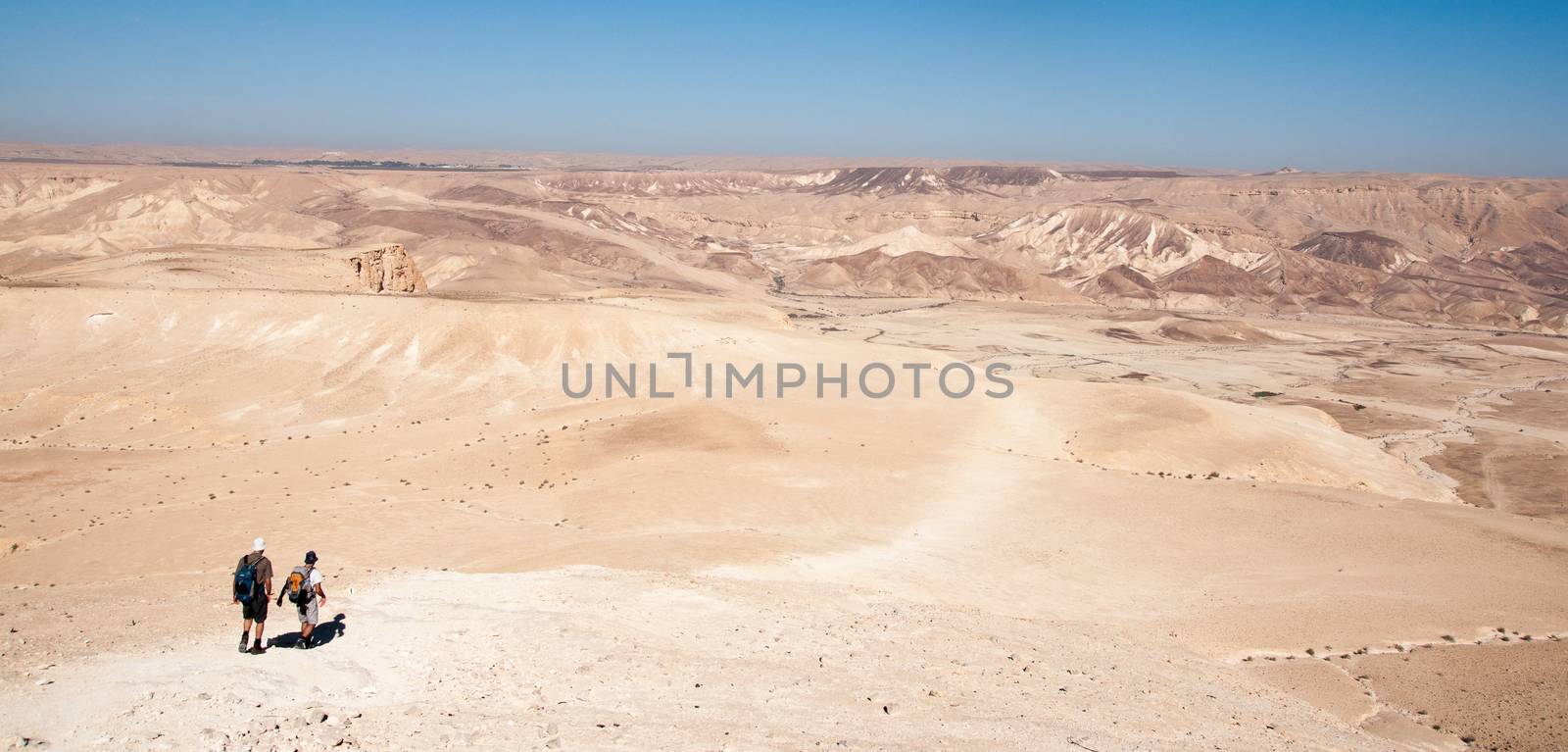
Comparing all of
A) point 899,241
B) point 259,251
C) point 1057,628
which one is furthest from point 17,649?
point 899,241

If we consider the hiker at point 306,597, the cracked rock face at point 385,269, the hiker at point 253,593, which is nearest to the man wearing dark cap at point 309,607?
the hiker at point 306,597

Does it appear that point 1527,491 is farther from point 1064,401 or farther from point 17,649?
point 17,649

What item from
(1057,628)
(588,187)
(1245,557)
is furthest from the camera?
(588,187)

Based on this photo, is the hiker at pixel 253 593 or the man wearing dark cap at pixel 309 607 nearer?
the hiker at pixel 253 593

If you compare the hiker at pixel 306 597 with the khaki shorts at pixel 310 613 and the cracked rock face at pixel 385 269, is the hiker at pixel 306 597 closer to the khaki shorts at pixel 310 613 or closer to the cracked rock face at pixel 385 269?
the khaki shorts at pixel 310 613

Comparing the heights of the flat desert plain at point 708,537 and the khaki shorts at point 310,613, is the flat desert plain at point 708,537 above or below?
below

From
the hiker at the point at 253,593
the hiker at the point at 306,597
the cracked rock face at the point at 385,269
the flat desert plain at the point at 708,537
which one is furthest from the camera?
the cracked rock face at the point at 385,269

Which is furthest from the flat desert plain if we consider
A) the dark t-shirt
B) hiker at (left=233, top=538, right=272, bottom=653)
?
the dark t-shirt
